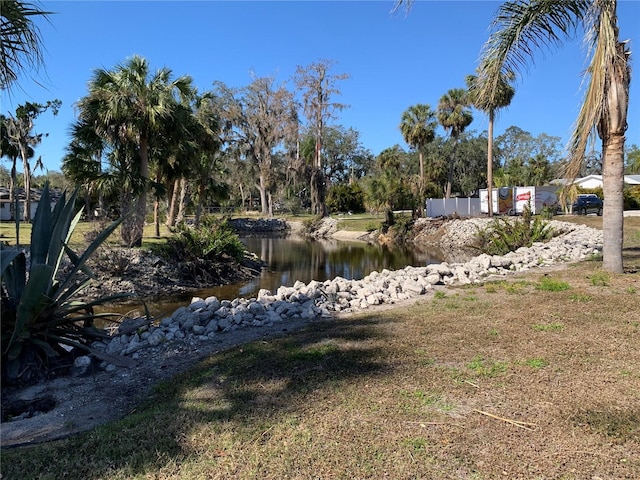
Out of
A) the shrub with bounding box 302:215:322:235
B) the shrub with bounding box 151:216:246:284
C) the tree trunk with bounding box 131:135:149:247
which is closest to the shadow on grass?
the shrub with bounding box 151:216:246:284

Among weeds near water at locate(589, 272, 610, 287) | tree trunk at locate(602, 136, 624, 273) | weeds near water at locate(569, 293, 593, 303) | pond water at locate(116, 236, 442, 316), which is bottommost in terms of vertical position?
pond water at locate(116, 236, 442, 316)

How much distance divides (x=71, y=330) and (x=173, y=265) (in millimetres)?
8692

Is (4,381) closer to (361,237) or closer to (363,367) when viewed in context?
(363,367)

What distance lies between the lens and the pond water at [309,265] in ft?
40.9

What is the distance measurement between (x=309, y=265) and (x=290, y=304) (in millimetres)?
11953

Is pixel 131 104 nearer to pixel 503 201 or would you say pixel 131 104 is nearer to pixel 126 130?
pixel 126 130

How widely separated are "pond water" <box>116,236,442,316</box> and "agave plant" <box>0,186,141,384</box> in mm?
4936

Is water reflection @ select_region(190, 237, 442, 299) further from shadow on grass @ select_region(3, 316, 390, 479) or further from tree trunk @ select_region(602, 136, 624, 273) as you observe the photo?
tree trunk @ select_region(602, 136, 624, 273)

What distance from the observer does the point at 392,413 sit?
3.03 meters

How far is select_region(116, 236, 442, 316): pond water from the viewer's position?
12.5 meters

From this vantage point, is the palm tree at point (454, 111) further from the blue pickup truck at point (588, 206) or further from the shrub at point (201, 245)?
the shrub at point (201, 245)

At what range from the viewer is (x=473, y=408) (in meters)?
3.08

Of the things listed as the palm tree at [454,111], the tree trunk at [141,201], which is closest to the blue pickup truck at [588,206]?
the palm tree at [454,111]

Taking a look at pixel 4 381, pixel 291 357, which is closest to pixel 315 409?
pixel 291 357
